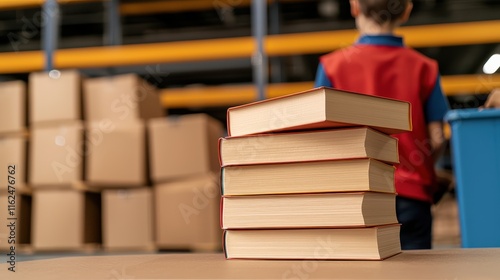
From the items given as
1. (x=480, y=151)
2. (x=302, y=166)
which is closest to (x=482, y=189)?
(x=480, y=151)

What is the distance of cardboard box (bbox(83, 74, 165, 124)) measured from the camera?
2971 mm

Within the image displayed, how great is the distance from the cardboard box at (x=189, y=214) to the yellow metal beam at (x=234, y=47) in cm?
91

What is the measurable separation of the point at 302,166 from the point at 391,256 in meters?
0.18

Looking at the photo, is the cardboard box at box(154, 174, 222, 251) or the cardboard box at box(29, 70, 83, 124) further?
the cardboard box at box(29, 70, 83, 124)

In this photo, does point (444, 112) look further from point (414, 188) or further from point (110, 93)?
point (110, 93)

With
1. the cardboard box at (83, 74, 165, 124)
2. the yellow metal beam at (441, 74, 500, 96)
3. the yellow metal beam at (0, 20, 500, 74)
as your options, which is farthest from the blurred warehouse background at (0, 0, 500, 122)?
the cardboard box at (83, 74, 165, 124)

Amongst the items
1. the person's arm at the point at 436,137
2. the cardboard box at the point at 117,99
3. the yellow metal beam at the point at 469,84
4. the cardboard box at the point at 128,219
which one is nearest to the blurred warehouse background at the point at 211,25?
the yellow metal beam at the point at 469,84

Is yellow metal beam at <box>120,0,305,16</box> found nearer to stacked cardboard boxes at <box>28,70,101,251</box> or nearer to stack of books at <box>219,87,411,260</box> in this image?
stacked cardboard boxes at <box>28,70,101,251</box>

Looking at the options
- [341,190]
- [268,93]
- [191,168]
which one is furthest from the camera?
[268,93]

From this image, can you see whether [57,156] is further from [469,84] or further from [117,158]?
[469,84]

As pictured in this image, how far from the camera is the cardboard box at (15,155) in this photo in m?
2.94

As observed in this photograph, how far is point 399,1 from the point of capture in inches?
55.7

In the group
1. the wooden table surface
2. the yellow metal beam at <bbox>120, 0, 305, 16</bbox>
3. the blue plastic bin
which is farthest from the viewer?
the yellow metal beam at <bbox>120, 0, 305, 16</bbox>

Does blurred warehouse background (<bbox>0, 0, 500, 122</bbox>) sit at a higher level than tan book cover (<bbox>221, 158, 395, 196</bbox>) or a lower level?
higher
